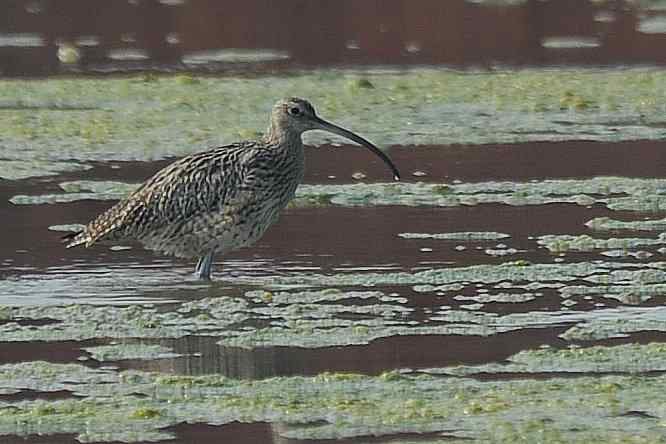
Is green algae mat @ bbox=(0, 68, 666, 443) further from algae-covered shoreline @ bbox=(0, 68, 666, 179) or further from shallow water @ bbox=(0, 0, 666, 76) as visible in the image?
shallow water @ bbox=(0, 0, 666, 76)

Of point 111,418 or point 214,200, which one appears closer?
point 111,418

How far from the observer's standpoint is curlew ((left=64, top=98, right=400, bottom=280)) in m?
8.80

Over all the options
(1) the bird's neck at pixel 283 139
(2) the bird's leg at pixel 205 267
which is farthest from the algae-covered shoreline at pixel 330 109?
(2) the bird's leg at pixel 205 267

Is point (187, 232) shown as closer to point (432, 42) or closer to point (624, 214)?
point (624, 214)

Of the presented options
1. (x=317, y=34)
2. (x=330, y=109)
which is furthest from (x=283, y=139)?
(x=317, y=34)

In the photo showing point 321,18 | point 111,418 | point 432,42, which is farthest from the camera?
point 321,18

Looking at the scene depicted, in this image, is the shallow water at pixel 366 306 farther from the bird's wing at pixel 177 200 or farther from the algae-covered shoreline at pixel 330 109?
the algae-covered shoreline at pixel 330 109

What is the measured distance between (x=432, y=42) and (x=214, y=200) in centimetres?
808

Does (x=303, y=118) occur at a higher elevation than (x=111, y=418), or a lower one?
higher

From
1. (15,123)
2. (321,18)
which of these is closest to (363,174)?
(15,123)

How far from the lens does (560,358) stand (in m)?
6.94

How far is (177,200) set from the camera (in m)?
8.85

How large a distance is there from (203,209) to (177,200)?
0.11 metres

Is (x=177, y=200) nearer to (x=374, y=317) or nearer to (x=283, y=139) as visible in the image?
(x=283, y=139)
